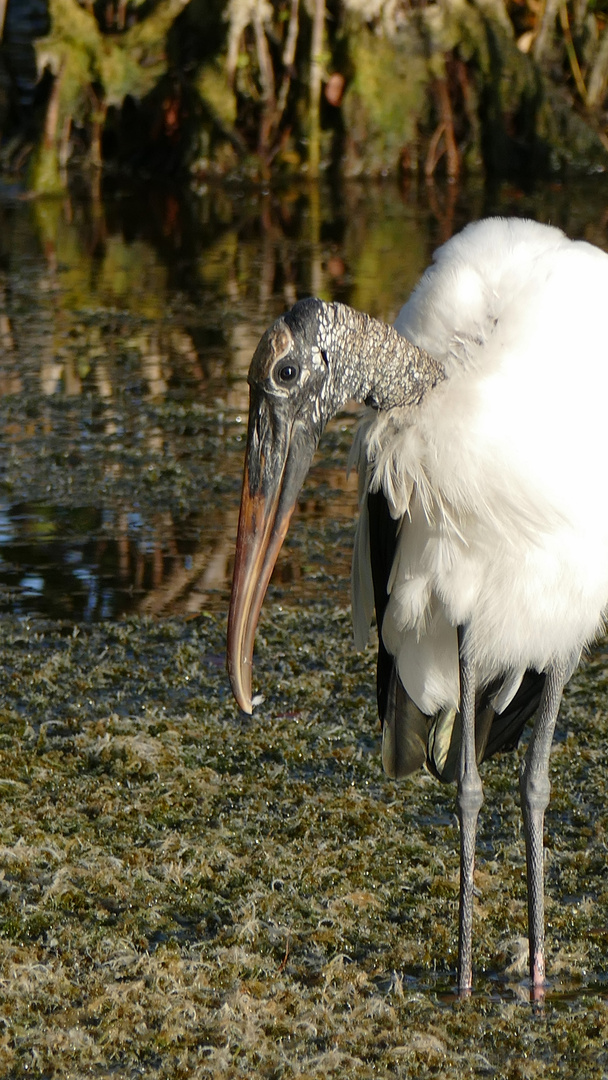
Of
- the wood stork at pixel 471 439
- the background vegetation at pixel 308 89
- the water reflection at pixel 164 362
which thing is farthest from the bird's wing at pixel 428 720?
the background vegetation at pixel 308 89

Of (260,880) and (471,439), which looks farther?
(260,880)

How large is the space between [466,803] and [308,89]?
8971mm

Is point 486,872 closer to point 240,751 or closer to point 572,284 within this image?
point 240,751

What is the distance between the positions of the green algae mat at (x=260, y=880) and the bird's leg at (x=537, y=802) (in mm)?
94

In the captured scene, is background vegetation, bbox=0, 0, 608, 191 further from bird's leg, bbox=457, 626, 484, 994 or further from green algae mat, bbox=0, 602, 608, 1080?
bird's leg, bbox=457, 626, 484, 994

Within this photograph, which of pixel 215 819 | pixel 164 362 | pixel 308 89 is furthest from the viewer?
pixel 308 89

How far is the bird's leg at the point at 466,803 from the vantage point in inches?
123

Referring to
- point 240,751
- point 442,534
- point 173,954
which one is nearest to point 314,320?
point 442,534

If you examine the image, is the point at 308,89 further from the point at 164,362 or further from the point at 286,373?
the point at 286,373

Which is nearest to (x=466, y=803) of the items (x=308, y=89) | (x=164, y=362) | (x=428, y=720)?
(x=428, y=720)

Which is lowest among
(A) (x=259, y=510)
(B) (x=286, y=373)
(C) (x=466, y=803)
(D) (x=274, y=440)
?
(C) (x=466, y=803)

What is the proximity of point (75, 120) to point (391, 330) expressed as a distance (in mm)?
9383

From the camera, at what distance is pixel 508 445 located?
2.75 meters

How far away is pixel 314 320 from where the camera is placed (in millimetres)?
2734
